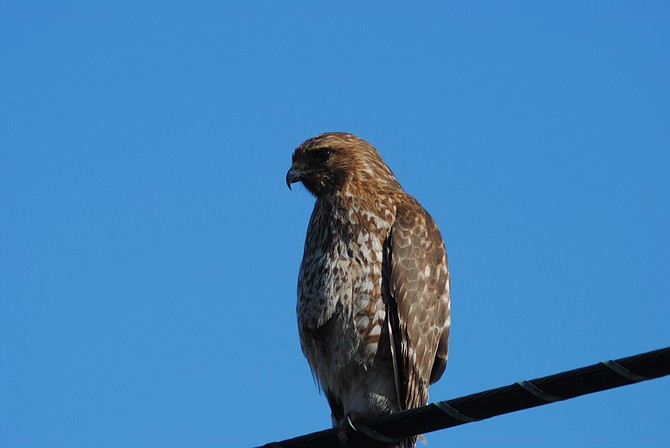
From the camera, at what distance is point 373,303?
737 centimetres

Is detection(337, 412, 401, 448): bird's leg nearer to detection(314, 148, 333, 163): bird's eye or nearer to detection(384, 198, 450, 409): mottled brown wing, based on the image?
detection(384, 198, 450, 409): mottled brown wing

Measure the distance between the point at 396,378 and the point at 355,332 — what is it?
0.42 metres

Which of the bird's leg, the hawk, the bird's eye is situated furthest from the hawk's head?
the bird's leg

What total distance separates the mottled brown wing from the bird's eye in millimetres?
893

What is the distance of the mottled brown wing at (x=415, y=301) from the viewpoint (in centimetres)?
743

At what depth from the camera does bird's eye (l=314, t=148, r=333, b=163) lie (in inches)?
335

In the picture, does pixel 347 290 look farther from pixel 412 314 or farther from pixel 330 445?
pixel 330 445

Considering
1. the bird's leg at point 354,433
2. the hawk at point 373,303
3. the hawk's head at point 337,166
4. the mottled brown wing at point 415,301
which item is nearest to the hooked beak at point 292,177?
the hawk's head at point 337,166

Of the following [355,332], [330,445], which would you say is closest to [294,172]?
[355,332]

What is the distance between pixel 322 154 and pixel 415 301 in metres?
1.60

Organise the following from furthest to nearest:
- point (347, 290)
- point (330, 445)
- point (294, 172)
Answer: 1. point (294, 172)
2. point (347, 290)
3. point (330, 445)

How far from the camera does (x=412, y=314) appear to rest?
24.6 feet

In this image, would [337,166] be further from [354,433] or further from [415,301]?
[354,433]

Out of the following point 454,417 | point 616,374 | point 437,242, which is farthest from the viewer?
point 437,242
